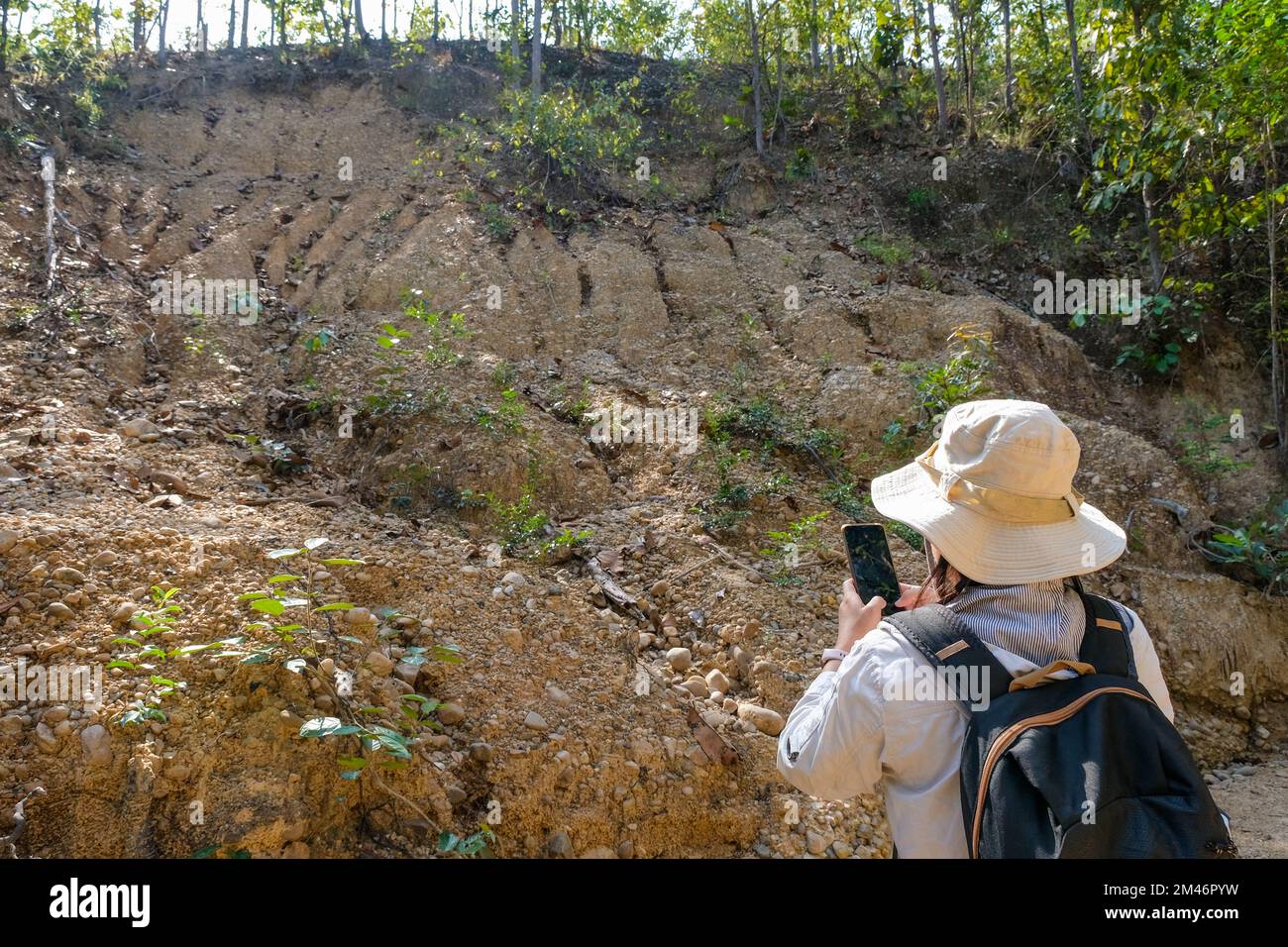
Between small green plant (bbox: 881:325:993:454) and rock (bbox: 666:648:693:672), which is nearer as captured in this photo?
rock (bbox: 666:648:693:672)

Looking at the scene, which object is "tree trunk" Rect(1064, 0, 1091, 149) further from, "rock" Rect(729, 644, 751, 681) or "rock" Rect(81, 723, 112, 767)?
"rock" Rect(81, 723, 112, 767)

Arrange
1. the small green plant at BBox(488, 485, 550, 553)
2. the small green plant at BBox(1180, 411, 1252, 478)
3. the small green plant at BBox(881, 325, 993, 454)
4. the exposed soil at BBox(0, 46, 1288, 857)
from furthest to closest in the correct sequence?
the small green plant at BBox(1180, 411, 1252, 478) < the small green plant at BBox(881, 325, 993, 454) < the small green plant at BBox(488, 485, 550, 553) < the exposed soil at BBox(0, 46, 1288, 857)

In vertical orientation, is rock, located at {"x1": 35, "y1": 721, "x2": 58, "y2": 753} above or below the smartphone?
below

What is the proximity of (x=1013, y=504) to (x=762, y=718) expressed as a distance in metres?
2.19

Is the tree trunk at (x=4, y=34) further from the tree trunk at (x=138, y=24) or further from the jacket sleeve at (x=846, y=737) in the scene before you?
the jacket sleeve at (x=846, y=737)

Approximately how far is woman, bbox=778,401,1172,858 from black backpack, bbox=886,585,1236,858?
56 mm

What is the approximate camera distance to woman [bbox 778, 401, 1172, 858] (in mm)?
1550

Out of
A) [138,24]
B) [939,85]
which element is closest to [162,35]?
[138,24]

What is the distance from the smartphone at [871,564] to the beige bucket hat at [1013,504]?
8.9 inches

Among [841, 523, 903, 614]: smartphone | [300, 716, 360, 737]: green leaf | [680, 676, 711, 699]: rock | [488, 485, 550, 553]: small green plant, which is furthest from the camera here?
[488, 485, 550, 553]: small green plant

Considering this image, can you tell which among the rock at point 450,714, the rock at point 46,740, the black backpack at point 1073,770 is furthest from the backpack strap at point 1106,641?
the rock at point 46,740

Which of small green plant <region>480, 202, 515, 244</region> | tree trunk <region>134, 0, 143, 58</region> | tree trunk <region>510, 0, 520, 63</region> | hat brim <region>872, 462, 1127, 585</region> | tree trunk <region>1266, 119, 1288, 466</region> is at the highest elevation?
tree trunk <region>134, 0, 143, 58</region>

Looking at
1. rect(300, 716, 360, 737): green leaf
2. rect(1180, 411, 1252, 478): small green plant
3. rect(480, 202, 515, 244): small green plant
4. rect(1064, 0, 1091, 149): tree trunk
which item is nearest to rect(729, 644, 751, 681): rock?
rect(300, 716, 360, 737): green leaf

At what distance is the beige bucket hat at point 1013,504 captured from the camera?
167 cm
